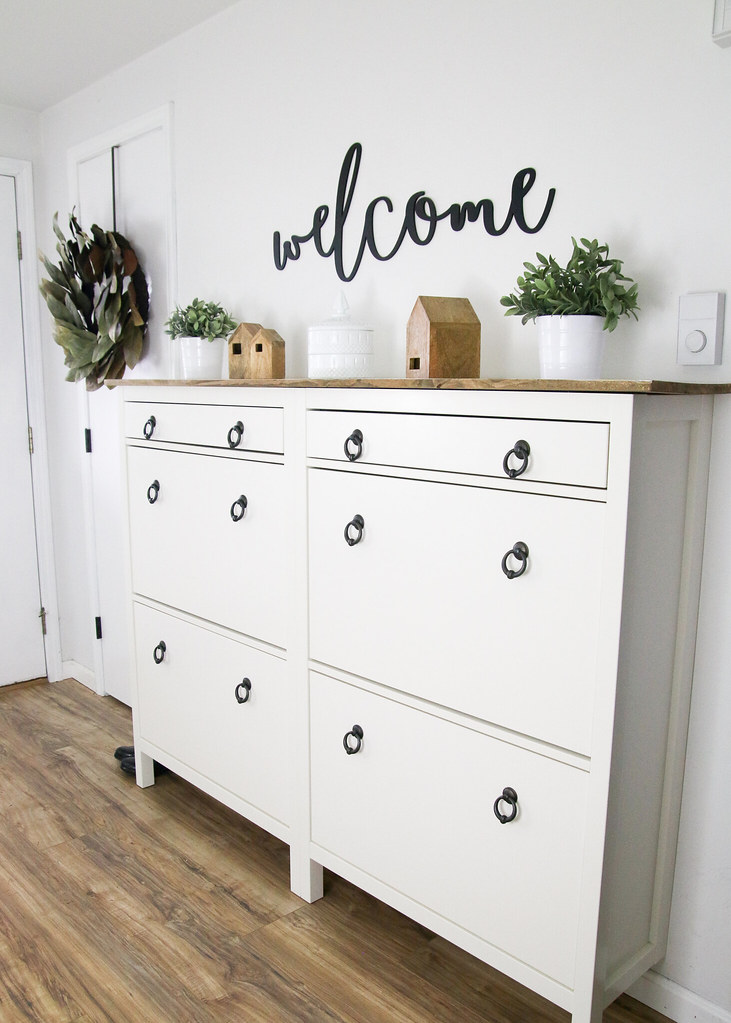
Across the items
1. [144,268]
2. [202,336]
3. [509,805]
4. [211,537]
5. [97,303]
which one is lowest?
[509,805]

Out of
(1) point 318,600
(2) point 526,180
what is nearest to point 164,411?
(1) point 318,600

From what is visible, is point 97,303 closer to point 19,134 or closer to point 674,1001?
point 19,134

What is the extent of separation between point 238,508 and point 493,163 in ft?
3.18

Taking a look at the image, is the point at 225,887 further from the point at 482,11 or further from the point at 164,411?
the point at 482,11

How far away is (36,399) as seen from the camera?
3379 mm

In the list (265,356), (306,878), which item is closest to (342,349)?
(265,356)

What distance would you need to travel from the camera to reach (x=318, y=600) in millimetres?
1779

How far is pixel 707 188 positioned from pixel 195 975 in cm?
183

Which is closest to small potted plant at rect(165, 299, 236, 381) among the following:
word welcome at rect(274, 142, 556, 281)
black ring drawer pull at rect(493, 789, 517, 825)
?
word welcome at rect(274, 142, 556, 281)

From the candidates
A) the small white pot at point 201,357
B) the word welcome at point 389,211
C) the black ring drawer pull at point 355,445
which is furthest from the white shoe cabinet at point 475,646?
the word welcome at point 389,211

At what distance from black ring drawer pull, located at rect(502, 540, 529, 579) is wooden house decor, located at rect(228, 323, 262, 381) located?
3.36 feet

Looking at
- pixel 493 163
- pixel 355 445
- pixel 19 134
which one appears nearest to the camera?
pixel 355 445

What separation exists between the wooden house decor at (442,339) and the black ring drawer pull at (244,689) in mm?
855

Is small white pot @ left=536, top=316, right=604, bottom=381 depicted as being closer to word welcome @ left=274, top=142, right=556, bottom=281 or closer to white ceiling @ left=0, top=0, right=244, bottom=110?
word welcome @ left=274, top=142, right=556, bottom=281
